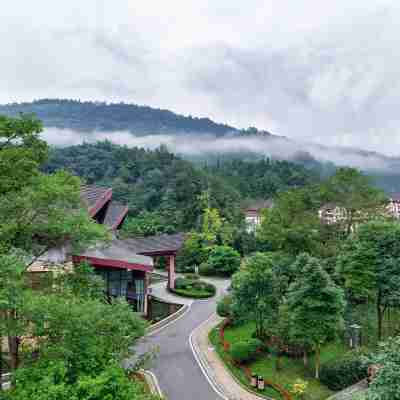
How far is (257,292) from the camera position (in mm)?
18656

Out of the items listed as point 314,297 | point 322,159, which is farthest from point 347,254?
point 322,159

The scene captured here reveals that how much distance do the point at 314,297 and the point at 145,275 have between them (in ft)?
40.7

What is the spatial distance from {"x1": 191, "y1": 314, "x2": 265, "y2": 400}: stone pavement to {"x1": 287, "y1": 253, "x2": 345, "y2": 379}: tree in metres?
3.13

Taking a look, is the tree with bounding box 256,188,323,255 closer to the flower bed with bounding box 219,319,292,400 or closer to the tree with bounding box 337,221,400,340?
the tree with bounding box 337,221,400,340

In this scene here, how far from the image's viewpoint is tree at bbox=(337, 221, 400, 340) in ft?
57.7

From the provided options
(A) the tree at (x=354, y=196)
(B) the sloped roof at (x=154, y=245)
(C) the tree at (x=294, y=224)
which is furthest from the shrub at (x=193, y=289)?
(A) the tree at (x=354, y=196)

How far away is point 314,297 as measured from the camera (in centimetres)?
1597

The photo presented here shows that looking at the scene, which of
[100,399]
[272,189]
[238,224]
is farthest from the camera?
[272,189]

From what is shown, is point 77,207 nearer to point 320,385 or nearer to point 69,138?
point 320,385

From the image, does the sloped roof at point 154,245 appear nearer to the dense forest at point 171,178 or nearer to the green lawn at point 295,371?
the green lawn at point 295,371

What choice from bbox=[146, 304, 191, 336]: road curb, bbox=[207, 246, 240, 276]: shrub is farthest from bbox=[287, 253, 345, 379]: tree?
bbox=[207, 246, 240, 276]: shrub

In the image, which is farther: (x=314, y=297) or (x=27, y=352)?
(x=314, y=297)

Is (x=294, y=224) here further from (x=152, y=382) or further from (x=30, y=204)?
(x=30, y=204)

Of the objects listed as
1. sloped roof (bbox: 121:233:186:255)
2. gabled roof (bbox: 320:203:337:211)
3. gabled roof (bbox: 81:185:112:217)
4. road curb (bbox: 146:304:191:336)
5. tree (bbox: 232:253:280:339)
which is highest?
gabled roof (bbox: 81:185:112:217)
